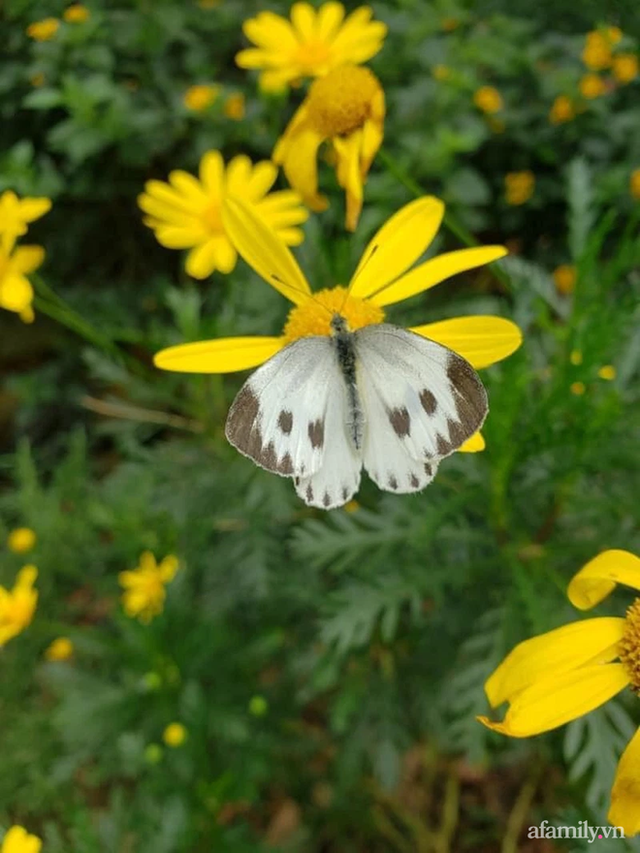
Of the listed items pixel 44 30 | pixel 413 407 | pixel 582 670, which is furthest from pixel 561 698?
pixel 44 30

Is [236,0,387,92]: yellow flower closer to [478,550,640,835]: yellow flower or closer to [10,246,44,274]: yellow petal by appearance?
[10,246,44,274]: yellow petal

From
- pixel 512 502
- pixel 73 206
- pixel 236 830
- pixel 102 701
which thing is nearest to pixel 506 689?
pixel 512 502

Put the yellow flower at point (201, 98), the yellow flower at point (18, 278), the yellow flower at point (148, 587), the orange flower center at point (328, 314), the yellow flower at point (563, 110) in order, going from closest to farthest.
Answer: the orange flower center at point (328, 314) < the yellow flower at point (18, 278) < the yellow flower at point (148, 587) < the yellow flower at point (201, 98) < the yellow flower at point (563, 110)

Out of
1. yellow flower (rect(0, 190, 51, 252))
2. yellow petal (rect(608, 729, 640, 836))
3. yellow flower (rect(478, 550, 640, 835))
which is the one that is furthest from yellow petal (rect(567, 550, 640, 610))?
yellow flower (rect(0, 190, 51, 252))

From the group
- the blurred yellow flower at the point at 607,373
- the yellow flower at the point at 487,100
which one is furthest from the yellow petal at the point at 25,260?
the yellow flower at the point at 487,100

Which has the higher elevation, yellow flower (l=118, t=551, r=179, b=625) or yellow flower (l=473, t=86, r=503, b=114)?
yellow flower (l=473, t=86, r=503, b=114)

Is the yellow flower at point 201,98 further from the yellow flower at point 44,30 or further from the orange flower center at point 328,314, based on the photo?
the orange flower center at point 328,314

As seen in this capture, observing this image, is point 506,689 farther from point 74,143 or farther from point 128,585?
point 74,143
